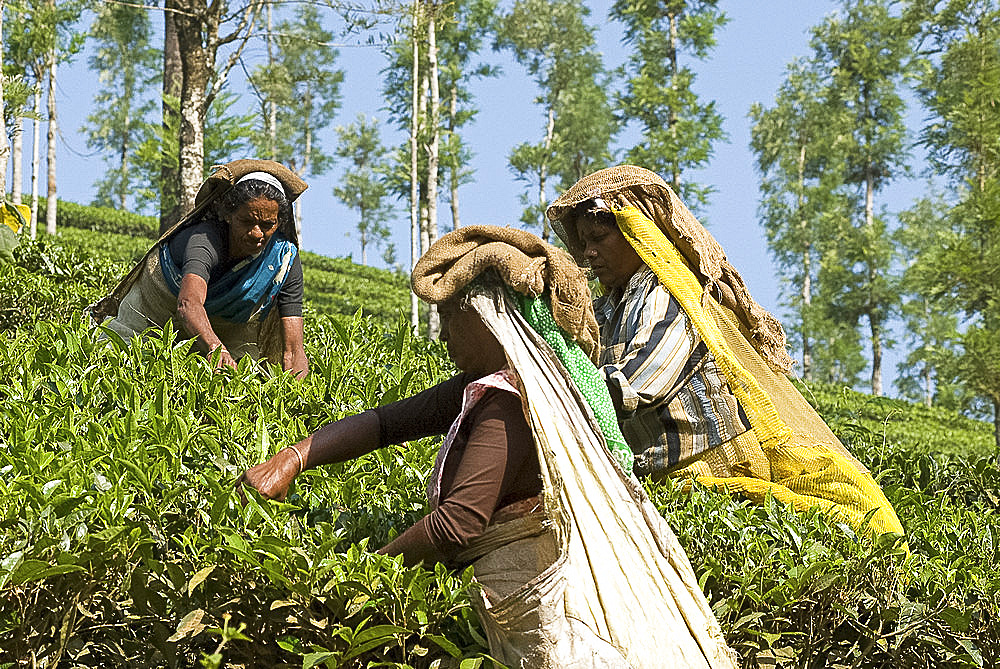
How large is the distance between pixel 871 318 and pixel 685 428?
2691cm

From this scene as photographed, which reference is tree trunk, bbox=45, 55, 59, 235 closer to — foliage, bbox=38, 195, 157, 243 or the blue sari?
foliage, bbox=38, 195, 157, 243

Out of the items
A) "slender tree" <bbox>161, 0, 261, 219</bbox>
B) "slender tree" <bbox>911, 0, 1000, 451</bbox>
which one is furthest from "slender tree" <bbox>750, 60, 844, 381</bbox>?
"slender tree" <bbox>161, 0, 261, 219</bbox>

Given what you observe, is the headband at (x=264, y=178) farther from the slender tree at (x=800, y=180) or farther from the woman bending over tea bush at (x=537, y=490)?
the slender tree at (x=800, y=180)

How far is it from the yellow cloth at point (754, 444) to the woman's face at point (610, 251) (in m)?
0.05

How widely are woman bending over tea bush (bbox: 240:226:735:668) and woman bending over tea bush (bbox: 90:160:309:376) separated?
1690mm

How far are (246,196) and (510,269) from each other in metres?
1.93

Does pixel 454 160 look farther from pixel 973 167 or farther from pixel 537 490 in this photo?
pixel 537 490

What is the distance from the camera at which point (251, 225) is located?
12.5 ft

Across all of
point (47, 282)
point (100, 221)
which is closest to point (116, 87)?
point (100, 221)

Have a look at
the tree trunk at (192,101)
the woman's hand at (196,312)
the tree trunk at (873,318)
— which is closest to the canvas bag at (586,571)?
the woman's hand at (196,312)

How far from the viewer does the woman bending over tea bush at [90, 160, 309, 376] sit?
3.78 meters

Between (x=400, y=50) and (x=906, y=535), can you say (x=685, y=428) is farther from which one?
(x=400, y=50)

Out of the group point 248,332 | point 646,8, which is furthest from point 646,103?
point 248,332

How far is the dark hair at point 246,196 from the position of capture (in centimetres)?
376
